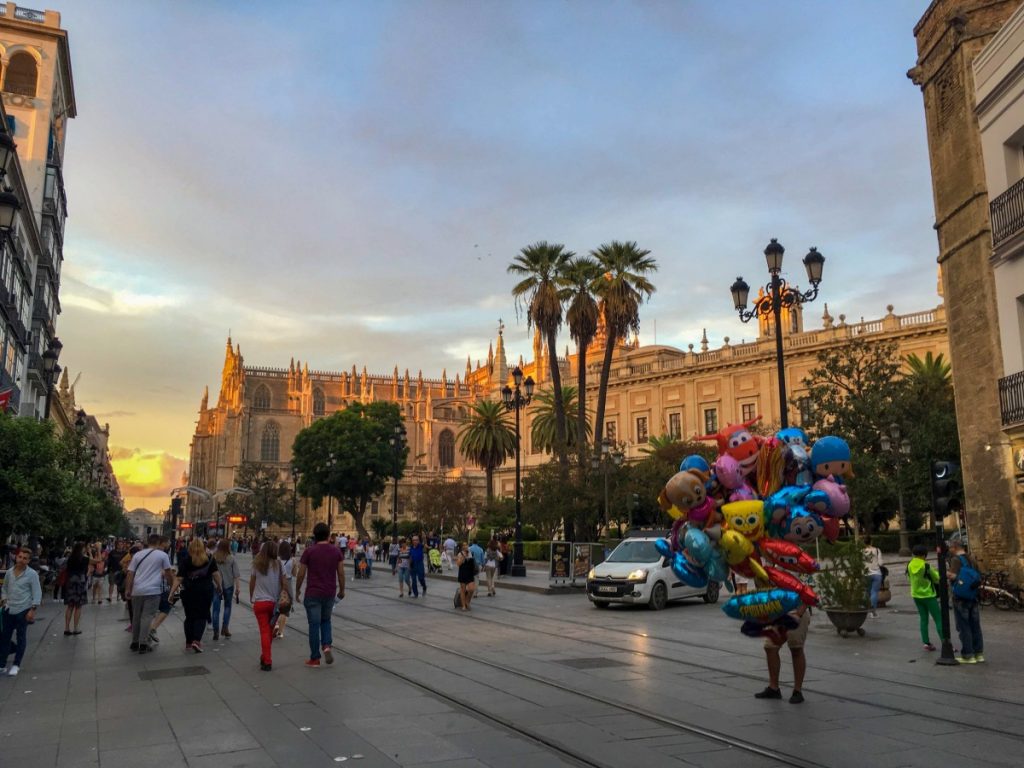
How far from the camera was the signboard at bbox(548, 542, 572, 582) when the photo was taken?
25.1 m

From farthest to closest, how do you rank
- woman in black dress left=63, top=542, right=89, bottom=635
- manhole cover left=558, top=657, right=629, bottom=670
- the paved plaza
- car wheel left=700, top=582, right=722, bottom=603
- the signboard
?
1. the signboard
2. car wheel left=700, top=582, right=722, bottom=603
3. woman in black dress left=63, top=542, right=89, bottom=635
4. manhole cover left=558, top=657, right=629, bottom=670
5. the paved plaza

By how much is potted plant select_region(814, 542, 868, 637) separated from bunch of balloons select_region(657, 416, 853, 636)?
579 centimetres

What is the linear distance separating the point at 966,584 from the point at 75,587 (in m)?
14.2

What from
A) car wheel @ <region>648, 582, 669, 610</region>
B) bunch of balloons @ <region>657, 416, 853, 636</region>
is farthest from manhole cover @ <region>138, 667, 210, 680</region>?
car wheel @ <region>648, 582, 669, 610</region>

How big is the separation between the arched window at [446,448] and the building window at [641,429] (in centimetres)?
4385

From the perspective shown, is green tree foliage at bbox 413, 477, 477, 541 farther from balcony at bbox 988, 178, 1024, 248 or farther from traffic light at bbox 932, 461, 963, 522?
traffic light at bbox 932, 461, 963, 522

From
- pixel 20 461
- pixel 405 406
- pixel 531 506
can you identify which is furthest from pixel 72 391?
pixel 20 461

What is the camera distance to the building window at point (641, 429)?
65.6 m

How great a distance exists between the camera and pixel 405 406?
108062mm

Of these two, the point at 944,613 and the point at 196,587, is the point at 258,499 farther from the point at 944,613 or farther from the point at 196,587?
the point at 944,613

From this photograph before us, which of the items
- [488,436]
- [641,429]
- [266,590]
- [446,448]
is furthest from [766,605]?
[446,448]

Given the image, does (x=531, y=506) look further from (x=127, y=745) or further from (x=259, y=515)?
(x=259, y=515)

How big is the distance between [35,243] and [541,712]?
1549 inches

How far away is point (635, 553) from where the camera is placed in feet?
63.7
